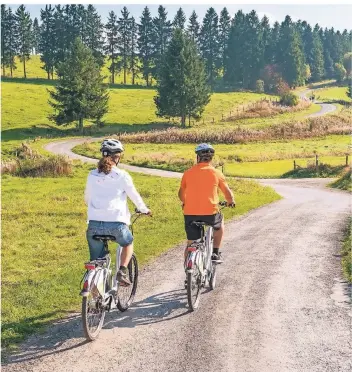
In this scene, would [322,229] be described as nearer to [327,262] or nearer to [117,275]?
[327,262]

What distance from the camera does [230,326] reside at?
750cm

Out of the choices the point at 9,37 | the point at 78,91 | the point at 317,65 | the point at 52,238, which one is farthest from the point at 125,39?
the point at 52,238

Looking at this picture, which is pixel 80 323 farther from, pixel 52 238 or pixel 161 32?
pixel 161 32

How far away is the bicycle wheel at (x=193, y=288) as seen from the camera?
26.2 ft

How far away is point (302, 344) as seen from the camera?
6.88 metres

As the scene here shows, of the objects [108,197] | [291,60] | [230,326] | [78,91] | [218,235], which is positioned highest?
[291,60]

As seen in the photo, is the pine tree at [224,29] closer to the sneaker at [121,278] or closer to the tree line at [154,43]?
the tree line at [154,43]

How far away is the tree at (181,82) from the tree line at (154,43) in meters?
35.3

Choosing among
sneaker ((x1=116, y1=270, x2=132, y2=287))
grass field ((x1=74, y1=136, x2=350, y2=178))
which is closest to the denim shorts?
sneaker ((x1=116, y1=270, x2=132, y2=287))

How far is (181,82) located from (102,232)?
72236 mm

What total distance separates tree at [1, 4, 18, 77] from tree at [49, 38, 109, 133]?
152ft

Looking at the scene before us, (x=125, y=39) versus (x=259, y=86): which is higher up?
(x=125, y=39)

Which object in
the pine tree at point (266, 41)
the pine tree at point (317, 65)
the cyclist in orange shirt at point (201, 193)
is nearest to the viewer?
the cyclist in orange shirt at point (201, 193)

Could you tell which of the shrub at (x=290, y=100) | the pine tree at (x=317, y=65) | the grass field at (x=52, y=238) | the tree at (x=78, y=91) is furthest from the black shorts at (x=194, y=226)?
the pine tree at (x=317, y=65)
